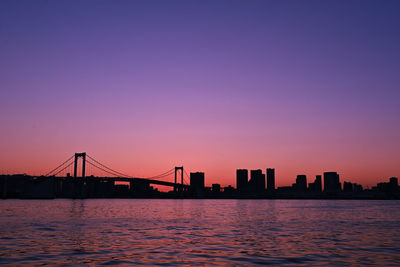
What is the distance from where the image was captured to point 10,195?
184 m

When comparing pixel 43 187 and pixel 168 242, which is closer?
pixel 168 242

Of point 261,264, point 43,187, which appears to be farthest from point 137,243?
point 43,187

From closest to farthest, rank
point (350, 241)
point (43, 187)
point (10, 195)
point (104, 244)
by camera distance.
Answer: point (104, 244) → point (350, 241) → point (43, 187) → point (10, 195)

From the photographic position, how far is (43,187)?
155 m

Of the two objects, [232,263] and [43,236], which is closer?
[232,263]

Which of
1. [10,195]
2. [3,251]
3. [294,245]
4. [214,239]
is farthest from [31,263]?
[10,195]

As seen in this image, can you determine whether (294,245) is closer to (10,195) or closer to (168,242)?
(168,242)

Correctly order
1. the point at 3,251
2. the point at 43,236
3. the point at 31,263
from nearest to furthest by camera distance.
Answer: the point at 31,263, the point at 3,251, the point at 43,236

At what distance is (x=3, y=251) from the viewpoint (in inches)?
701

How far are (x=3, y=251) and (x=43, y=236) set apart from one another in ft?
22.5

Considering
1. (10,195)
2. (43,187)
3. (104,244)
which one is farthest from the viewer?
(10,195)

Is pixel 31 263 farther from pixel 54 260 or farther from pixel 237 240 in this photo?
pixel 237 240

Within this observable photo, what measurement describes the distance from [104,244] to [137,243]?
1.77 m

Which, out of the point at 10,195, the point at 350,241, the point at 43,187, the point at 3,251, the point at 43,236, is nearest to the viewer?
the point at 3,251
